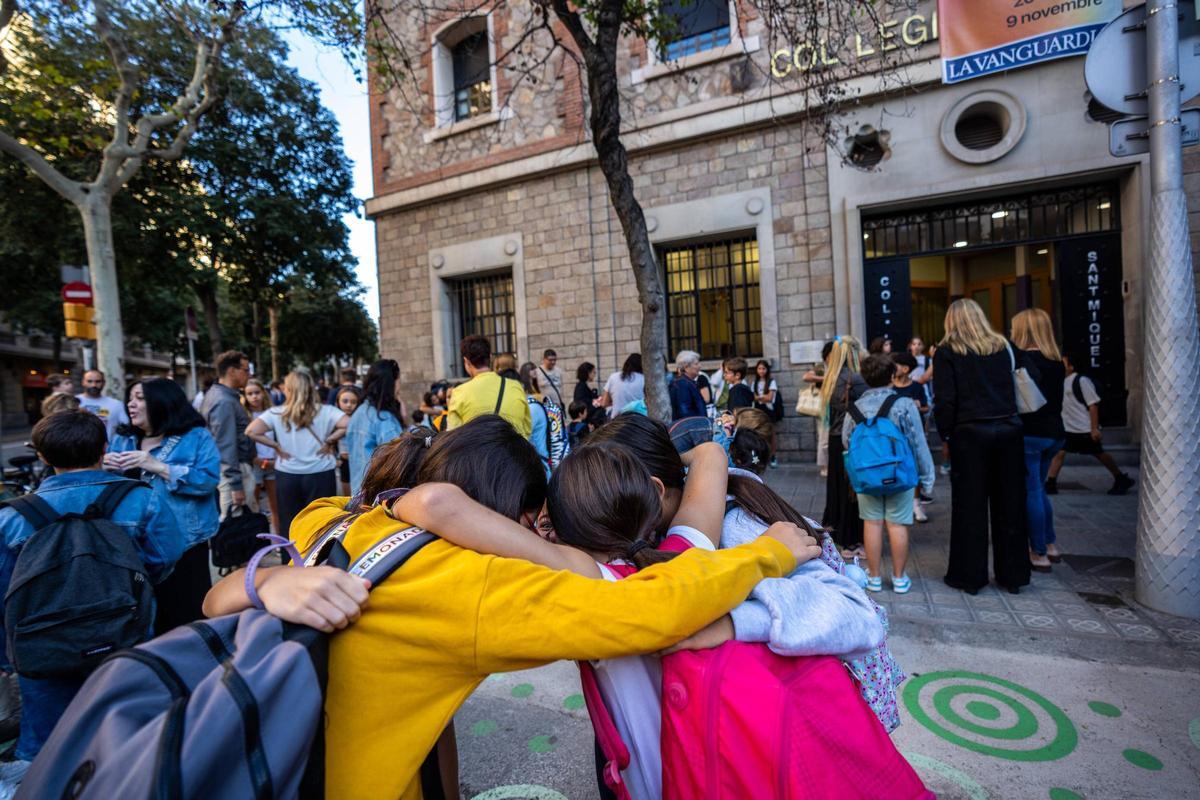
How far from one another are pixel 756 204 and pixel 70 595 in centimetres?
869

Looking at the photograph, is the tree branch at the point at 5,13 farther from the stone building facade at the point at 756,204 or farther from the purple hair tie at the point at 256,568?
the purple hair tie at the point at 256,568

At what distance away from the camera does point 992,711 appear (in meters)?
2.60

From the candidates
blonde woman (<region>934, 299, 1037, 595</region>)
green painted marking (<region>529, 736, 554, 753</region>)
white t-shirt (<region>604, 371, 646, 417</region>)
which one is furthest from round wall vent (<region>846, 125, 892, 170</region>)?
green painted marking (<region>529, 736, 554, 753</region>)

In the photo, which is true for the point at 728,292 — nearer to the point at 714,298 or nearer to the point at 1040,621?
the point at 714,298

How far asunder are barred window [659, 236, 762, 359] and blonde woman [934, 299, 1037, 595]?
5.41m

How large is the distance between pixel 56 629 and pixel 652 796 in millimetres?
2139

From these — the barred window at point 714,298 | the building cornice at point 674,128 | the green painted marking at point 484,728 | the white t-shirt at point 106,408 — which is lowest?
the green painted marking at point 484,728

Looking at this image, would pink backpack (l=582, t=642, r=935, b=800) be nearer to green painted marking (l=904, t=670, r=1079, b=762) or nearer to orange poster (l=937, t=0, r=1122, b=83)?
green painted marking (l=904, t=670, r=1079, b=762)

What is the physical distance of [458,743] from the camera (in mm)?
2637

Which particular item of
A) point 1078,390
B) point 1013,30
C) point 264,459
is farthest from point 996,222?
point 264,459

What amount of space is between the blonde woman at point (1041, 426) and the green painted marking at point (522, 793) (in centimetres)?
388

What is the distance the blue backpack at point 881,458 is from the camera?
149 inches

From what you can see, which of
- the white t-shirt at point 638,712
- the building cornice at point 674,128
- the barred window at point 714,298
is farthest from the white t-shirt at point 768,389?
the white t-shirt at point 638,712

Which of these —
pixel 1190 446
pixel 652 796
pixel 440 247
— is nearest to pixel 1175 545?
pixel 1190 446
